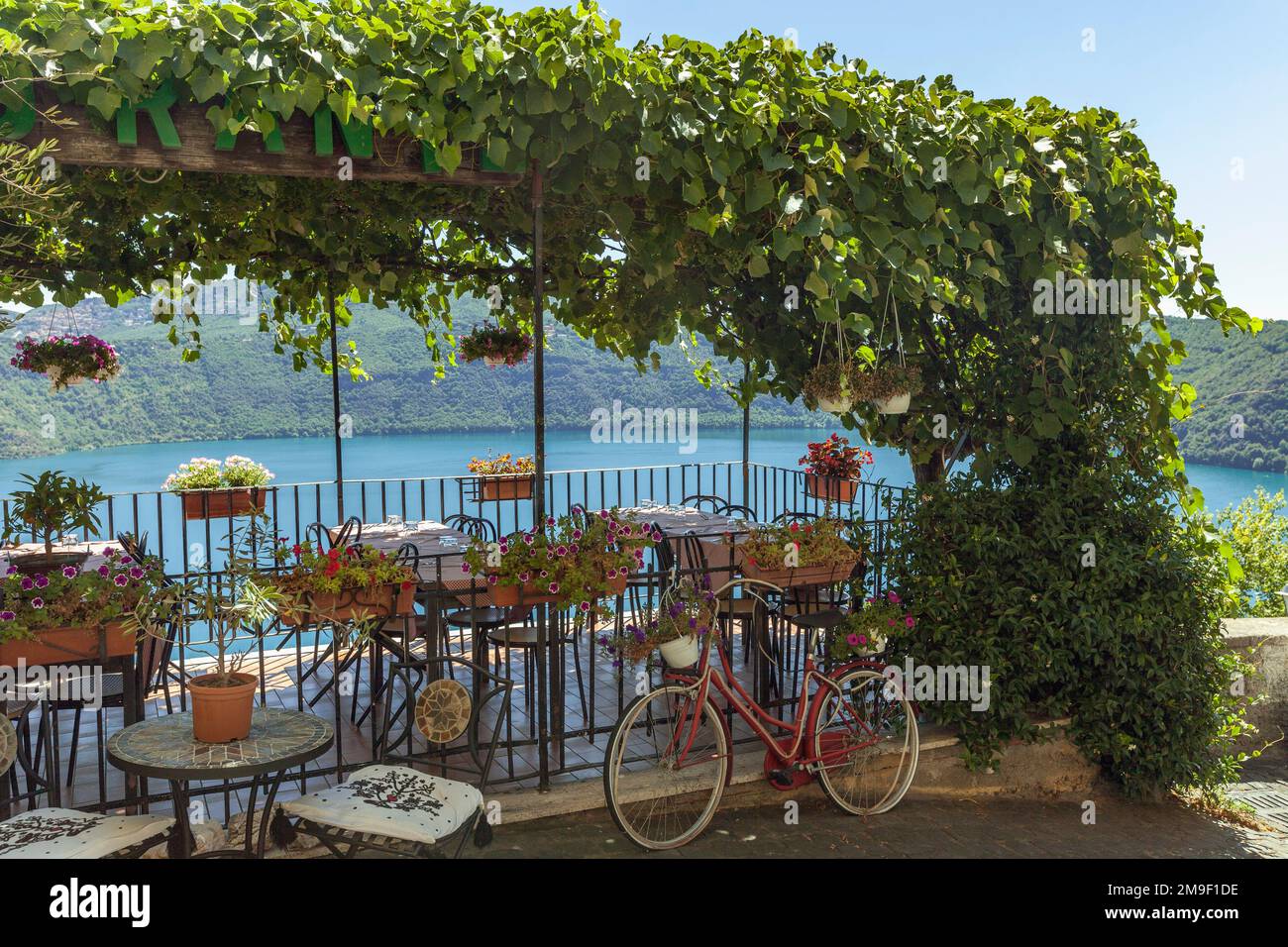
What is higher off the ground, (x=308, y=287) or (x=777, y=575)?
(x=308, y=287)

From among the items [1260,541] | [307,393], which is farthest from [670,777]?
[307,393]

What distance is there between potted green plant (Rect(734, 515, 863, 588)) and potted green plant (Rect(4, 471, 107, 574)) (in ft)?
10.5

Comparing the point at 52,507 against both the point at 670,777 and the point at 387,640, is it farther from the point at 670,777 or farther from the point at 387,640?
the point at 670,777

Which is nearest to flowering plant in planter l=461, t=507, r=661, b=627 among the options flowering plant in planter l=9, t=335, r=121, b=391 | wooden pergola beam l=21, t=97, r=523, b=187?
wooden pergola beam l=21, t=97, r=523, b=187

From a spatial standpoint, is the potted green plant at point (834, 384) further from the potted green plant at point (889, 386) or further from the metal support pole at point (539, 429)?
the metal support pole at point (539, 429)

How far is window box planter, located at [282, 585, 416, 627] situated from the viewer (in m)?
3.72

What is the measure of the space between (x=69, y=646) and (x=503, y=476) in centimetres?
510

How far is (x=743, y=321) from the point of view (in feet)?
19.5

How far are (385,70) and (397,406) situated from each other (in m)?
19.2

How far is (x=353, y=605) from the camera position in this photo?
12.6ft

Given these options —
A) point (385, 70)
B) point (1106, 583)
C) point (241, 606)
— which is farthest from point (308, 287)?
point (1106, 583)

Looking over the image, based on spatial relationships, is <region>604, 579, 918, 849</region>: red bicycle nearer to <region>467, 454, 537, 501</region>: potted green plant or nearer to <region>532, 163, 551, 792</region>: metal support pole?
<region>532, 163, 551, 792</region>: metal support pole

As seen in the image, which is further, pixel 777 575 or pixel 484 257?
pixel 484 257

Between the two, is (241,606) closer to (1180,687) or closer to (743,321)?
(743,321)
